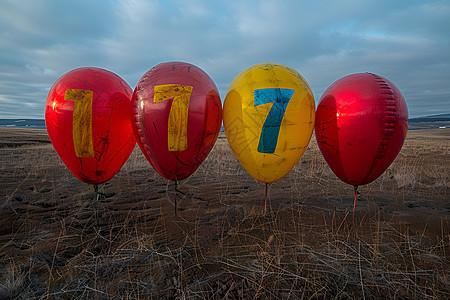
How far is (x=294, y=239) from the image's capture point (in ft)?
10.6

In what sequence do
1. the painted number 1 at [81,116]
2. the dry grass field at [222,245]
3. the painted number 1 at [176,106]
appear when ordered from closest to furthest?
the dry grass field at [222,245]
the painted number 1 at [176,106]
the painted number 1 at [81,116]

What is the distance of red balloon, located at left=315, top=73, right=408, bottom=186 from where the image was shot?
9.52 feet

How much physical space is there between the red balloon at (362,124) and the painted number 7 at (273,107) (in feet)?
2.66

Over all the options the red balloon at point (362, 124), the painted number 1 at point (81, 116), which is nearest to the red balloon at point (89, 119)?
the painted number 1 at point (81, 116)

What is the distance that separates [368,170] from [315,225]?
1290 millimetres

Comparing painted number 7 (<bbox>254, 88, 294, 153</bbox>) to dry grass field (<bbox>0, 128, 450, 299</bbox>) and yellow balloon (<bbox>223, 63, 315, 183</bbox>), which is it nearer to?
yellow balloon (<bbox>223, 63, 315, 183</bbox>)

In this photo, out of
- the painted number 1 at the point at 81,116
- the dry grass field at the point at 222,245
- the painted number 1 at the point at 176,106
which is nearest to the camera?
the dry grass field at the point at 222,245

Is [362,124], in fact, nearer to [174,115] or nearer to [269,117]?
[269,117]

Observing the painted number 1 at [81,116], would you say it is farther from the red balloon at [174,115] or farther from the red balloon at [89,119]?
the red balloon at [174,115]

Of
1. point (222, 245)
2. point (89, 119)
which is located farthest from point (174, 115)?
point (222, 245)

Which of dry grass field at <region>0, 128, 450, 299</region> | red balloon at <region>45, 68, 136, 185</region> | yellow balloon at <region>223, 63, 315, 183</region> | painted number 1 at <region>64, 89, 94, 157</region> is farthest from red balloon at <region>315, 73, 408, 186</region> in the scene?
painted number 1 at <region>64, 89, 94, 157</region>

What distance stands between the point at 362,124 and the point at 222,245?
8.53ft

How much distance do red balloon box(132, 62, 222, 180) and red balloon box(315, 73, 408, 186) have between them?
176cm

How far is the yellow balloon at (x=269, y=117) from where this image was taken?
2.92 metres
